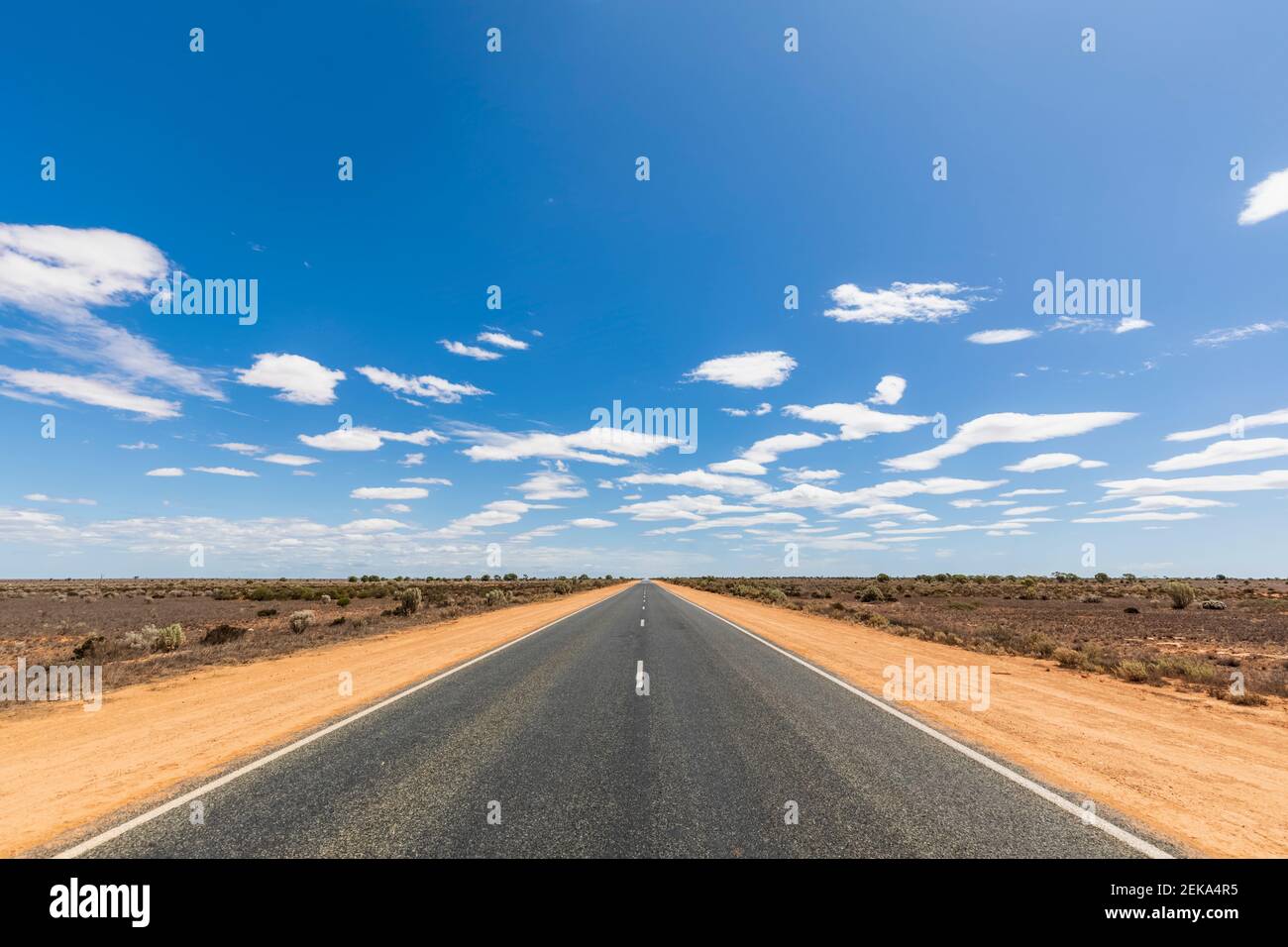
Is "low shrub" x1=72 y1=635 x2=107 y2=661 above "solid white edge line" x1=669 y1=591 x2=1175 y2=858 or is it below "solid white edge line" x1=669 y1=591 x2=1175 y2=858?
below

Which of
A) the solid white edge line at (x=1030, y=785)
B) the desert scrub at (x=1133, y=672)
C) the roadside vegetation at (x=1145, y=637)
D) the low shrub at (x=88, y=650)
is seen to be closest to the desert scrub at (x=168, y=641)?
the low shrub at (x=88, y=650)

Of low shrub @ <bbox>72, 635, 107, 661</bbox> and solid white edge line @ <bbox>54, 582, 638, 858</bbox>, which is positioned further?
low shrub @ <bbox>72, 635, 107, 661</bbox>

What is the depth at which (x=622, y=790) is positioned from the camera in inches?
204

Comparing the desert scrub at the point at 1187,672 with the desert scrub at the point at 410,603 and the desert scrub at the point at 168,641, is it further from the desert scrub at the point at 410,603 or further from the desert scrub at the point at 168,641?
the desert scrub at the point at 410,603

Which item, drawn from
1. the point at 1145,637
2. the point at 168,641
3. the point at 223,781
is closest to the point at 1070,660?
the point at 1145,637

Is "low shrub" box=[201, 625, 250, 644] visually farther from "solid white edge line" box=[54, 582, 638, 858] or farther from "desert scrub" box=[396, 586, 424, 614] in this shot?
"solid white edge line" box=[54, 582, 638, 858]

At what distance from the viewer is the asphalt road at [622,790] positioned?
13.7 feet

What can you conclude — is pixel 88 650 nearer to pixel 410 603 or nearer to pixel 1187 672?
pixel 410 603

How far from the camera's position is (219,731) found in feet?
25.2

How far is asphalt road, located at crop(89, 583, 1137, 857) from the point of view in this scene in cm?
417

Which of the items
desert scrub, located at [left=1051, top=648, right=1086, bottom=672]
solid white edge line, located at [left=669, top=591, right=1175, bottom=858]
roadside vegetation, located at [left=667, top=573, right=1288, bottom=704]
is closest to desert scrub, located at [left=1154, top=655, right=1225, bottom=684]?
roadside vegetation, located at [left=667, top=573, right=1288, bottom=704]
